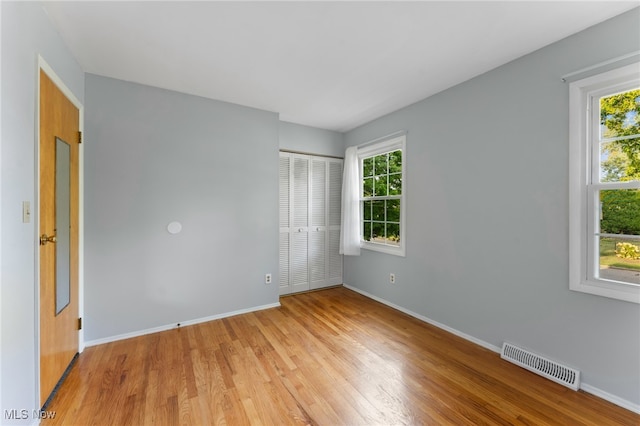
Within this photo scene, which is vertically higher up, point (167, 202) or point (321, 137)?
point (321, 137)

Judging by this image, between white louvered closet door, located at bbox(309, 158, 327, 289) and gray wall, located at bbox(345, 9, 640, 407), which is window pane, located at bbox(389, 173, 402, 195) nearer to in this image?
gray wall, located at bbox(345, 9, 640, 407)

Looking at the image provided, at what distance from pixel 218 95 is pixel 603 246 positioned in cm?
358

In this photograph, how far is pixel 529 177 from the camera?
2.09 m

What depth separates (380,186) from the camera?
363 centimetres

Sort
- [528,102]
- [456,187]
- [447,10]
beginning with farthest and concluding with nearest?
1. [456,187]
2. [528,102]
3. [447,10]

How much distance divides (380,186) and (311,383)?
2533mm

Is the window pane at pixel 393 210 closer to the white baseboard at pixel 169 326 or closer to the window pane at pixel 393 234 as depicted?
the window pane at pixel 393 234

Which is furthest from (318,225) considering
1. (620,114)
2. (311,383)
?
(620,114)

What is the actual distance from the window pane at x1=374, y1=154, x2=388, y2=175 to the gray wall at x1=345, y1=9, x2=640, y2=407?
474mm

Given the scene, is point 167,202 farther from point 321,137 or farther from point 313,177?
point 321,137

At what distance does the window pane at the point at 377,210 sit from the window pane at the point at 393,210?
4.9 inches

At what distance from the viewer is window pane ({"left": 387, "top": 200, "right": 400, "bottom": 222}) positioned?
11.0ft

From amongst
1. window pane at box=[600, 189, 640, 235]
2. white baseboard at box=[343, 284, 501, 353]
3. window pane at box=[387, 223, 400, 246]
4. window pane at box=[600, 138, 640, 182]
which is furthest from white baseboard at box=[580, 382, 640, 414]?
window pane at box=[387, 223, 400, 246]

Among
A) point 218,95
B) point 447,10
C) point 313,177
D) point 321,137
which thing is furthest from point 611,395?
point 218,95
